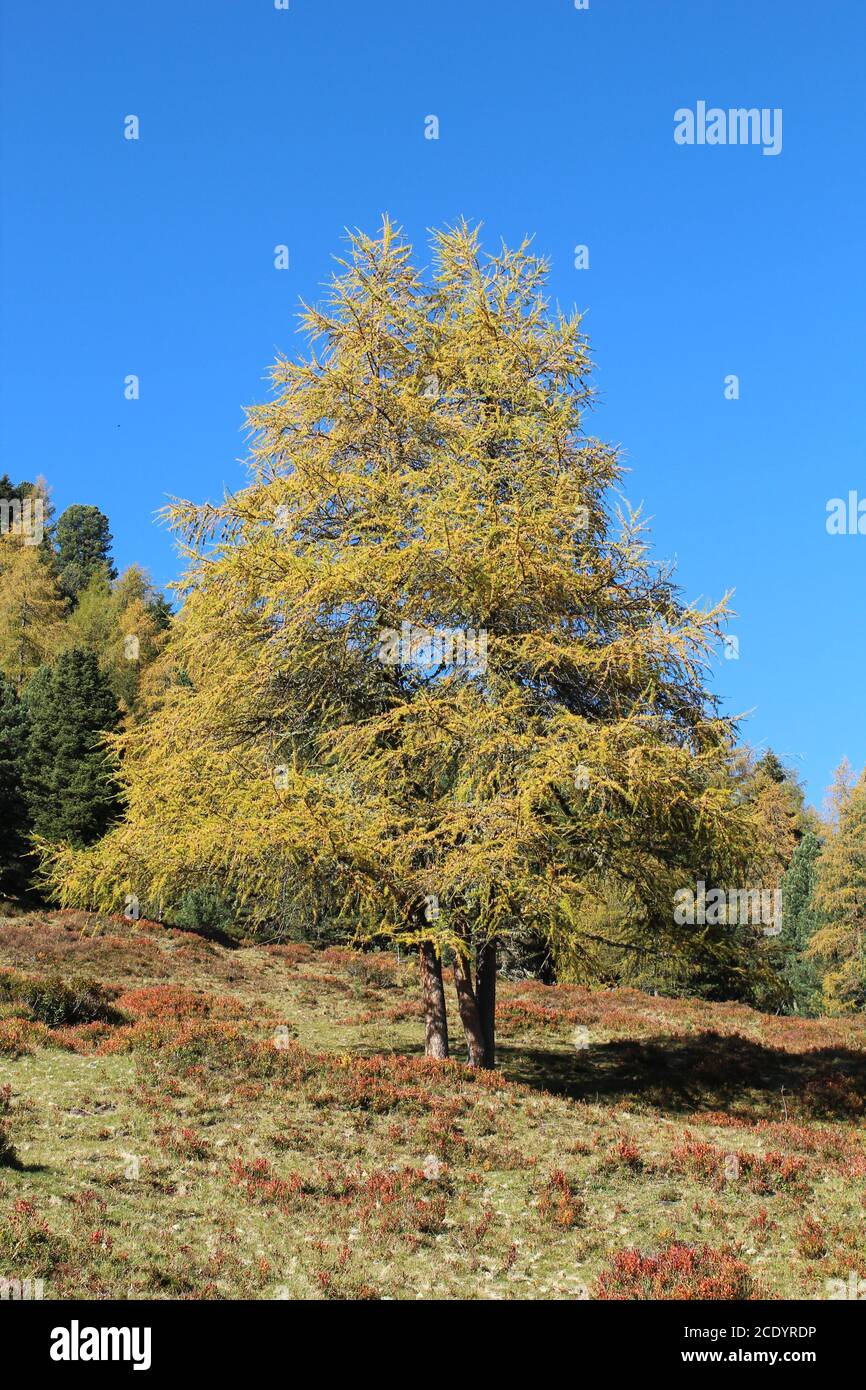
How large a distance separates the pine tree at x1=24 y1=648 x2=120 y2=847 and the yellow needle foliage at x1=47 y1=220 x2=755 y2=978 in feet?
76.1

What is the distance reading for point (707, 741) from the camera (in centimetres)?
1536

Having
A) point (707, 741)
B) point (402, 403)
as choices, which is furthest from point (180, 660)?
point (707, 741)

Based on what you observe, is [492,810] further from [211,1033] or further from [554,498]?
[211,1033]

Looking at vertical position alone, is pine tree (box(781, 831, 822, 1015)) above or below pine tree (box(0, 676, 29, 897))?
below

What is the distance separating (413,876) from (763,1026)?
604 inches

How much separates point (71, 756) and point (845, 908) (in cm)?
3363

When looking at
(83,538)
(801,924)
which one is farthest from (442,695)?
(83,538)

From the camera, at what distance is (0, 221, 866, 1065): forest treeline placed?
13.3 metres

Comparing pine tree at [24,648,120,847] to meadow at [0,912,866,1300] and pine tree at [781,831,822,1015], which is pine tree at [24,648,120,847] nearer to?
meadow at [0,912,866,1300]

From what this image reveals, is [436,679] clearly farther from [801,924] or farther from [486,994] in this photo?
[801,924]

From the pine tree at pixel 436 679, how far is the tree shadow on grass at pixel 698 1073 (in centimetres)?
239
